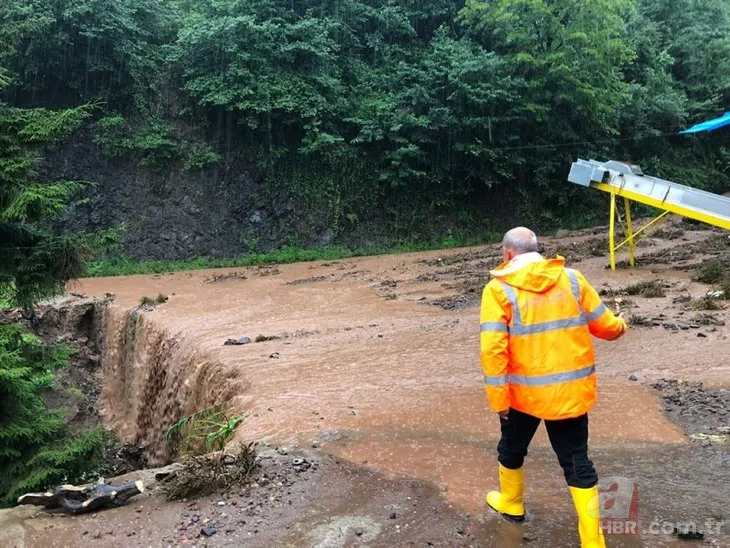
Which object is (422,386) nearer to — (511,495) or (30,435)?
(511,495)

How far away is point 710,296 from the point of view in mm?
10102

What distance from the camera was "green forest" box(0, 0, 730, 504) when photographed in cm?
2150

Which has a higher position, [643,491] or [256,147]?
[256,147]

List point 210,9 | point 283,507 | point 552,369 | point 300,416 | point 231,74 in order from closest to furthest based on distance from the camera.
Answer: point 552,369, point 283,507, point 300,416, point 231,74, point 210,9

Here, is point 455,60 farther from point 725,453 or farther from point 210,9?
point 725,453

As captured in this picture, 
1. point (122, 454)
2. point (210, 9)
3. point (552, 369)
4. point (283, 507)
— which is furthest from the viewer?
point (210, 9)

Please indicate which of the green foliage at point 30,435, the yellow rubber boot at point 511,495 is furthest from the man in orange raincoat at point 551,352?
the green foliage at point 30,435

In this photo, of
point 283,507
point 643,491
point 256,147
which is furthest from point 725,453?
point 256,147

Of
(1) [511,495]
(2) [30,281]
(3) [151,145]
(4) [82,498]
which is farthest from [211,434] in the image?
(3) [151,145]

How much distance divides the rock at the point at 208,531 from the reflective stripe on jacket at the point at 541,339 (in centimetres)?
198

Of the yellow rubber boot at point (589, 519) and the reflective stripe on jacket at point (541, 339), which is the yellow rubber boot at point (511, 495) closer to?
the yellow rubber boot at point (589, 519)

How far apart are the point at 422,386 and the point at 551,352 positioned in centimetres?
371

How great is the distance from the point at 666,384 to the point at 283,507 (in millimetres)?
4539

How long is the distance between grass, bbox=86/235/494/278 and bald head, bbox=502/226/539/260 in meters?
18.6
